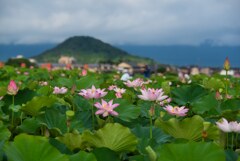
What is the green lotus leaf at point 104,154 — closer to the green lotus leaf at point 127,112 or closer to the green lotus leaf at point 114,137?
the green lotus leaf at point 114,137

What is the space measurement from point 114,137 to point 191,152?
11.7 inches

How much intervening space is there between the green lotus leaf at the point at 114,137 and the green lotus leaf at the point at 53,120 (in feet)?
1.17

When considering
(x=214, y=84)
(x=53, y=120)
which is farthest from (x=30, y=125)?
(x=214, y=84)

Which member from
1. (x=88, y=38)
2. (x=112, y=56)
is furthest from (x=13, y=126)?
(x=88, y=38)

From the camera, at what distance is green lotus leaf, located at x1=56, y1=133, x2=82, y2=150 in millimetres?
1306

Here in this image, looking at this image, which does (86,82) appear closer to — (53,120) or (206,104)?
(206,104)

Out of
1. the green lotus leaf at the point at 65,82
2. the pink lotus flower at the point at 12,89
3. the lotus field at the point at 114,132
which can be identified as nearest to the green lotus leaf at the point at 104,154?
the lotus field at the point at 114,132

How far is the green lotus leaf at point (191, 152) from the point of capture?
3.25 ft

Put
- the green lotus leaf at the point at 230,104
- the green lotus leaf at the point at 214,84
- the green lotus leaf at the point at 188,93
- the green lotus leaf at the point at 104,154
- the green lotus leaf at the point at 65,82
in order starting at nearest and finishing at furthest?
the green lotus leaf at the point at 104,154 → the green lotus leaf at the point at 230,104 → the green lotus leaf at the point at 188,93 → the green lotus leaf at the point at 65,82 → the green lotus leaf at the point at 214,84

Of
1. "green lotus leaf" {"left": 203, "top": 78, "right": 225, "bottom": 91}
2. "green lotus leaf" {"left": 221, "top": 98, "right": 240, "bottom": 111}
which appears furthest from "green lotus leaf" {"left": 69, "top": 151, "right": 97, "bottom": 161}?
"green lotus leaf" {"left": 203, "top": 78, "right": 225, "bottom": 91}

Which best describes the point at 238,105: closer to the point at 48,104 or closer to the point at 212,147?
the point at 48,104

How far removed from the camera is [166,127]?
4.60 feet

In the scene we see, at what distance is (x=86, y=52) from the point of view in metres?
99.1

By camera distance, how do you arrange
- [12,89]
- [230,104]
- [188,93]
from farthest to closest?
[188,93] < [230,104] < [12,89]
